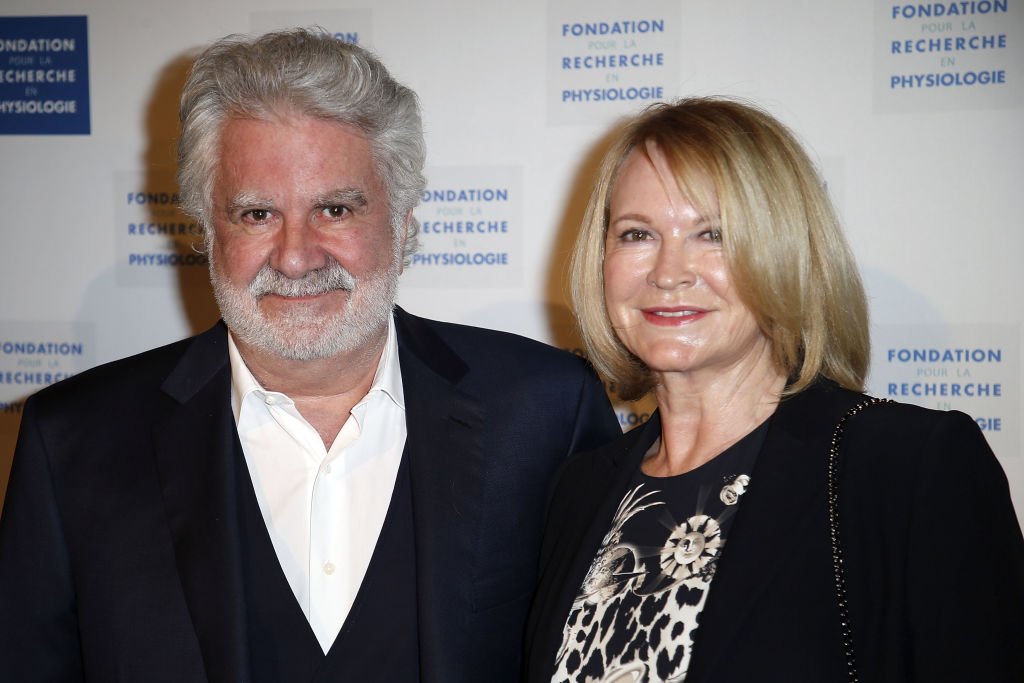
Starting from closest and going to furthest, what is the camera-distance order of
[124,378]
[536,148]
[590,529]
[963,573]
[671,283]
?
1. [963,573]
2. [671,283]
3. [590,529]
4. [124,378]
5. [536,148]

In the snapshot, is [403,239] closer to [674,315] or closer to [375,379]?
[375,379]

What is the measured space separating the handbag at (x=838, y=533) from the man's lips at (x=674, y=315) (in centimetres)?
32

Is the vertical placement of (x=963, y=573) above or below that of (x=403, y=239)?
below

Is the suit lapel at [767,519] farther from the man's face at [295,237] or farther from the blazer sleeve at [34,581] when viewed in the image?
the blazer sleeve at [34,581]

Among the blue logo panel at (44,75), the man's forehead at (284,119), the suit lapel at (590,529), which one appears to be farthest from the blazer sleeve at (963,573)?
the blue logo panel at (44,75)

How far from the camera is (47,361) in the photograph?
10.3 ft

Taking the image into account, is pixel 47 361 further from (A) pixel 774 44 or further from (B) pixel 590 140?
(A) pixel 774 44

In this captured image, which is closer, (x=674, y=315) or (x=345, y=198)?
(x=674, y=315)

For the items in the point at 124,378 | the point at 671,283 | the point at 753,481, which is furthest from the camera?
the point at 124,378

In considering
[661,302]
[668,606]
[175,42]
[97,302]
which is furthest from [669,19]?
[97,302]

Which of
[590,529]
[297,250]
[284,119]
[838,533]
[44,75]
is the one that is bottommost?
[590,529]

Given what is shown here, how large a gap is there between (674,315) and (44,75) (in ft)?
8.64

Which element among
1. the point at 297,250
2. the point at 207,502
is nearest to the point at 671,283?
the point at 297,250

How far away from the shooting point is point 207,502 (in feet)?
5.90
